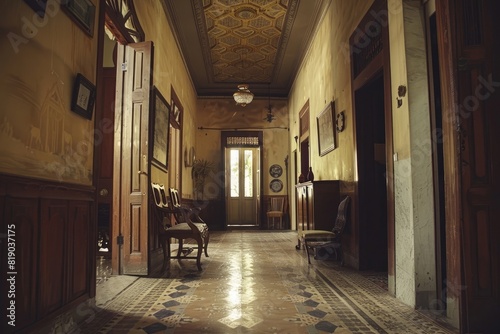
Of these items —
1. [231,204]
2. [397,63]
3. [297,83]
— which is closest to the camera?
[397,63]

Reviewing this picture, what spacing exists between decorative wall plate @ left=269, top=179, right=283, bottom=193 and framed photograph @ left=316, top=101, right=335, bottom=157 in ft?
16.7

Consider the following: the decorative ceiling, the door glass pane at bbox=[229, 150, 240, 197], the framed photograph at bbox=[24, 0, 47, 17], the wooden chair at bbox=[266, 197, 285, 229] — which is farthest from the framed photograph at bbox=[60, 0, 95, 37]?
the door glass pane at bbox=[229, 150, 240, 197]

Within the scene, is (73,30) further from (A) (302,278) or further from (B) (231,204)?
(B) (231,204)

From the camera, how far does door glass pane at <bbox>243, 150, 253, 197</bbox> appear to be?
13094 millimetres

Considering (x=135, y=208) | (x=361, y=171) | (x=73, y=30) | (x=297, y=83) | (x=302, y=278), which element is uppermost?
(x=297, y=83)

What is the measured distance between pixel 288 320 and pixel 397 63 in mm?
2473

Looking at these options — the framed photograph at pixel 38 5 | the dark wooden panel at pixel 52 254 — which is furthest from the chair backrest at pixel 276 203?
the framed photograph at pixel 38 5

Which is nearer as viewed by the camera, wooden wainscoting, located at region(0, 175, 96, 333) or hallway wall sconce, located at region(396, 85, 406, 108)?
wooden wainscoting, located at region(0, 175, 96, 333)

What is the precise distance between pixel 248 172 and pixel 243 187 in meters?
0.56

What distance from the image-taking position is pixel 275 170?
40.5ft

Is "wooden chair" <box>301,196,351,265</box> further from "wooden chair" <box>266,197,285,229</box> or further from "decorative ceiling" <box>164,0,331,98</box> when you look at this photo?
"wooden chair" <box>266,197,285,229</box>

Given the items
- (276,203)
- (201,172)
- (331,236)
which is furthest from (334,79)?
(201,172)

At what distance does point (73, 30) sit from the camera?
271cm

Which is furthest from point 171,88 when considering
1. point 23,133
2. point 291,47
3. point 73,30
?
point 23,133
